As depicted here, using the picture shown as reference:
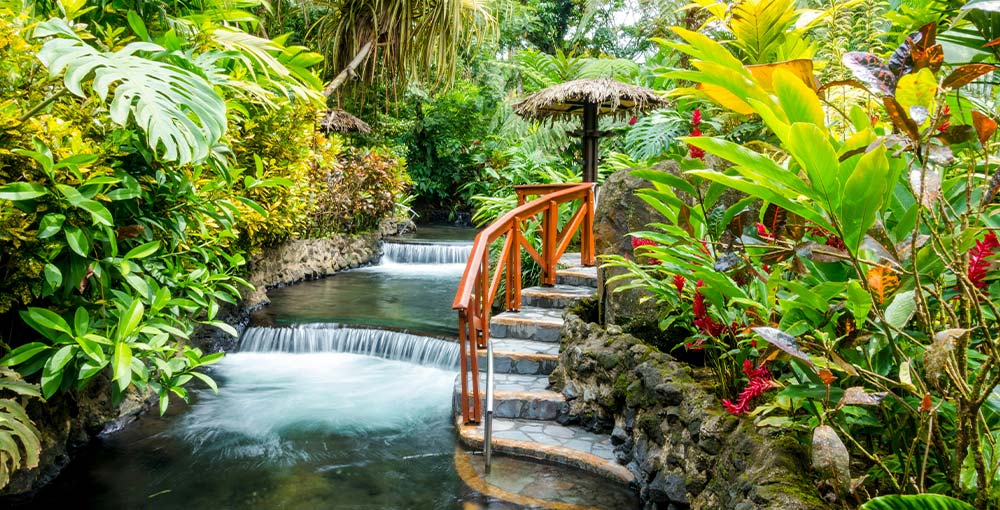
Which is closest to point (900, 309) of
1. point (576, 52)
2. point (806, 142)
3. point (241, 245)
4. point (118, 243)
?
point (806, 142)

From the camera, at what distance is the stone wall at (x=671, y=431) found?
2.07 metres

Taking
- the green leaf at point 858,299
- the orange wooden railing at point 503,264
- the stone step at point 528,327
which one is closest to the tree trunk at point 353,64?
the orange wooden railing at point 503,264

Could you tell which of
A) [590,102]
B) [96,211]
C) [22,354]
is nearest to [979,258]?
[96,211]

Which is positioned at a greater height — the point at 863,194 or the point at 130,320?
the point at 863,194

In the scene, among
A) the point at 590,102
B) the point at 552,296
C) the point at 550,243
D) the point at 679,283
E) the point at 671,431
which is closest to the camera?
the point at 679,283

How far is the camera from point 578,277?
621 cm

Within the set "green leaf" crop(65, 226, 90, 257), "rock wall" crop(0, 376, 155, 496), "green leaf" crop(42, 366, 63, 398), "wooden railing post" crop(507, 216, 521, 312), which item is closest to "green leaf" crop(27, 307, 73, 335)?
"green leaf" crop(42, 366, 63, 398)

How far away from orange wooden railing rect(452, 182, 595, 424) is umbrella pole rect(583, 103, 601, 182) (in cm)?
107

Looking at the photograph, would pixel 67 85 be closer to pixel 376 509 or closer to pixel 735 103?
pixel 735 103

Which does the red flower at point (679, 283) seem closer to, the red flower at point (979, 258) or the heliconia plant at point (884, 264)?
the heliconia plant at point (884, 264)

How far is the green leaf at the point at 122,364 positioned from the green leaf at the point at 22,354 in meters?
0.29

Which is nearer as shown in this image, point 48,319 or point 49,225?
point 49,225

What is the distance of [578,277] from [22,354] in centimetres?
455

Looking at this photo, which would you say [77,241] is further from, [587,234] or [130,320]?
[587,234]
